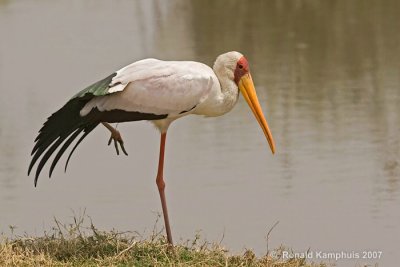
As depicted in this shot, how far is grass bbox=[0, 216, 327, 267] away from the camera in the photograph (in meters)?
6.77

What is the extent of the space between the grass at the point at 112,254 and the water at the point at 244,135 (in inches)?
43.2

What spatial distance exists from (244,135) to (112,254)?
4.34 metres

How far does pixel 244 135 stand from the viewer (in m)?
11.1

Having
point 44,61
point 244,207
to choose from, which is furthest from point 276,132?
point 44,61

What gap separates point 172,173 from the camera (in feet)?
33.0

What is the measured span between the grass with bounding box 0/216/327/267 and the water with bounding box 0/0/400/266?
1.10m

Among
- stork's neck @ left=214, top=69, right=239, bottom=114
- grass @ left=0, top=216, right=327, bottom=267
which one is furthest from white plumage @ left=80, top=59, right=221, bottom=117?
grass @ left=0, top=216, right=327, bottom=267

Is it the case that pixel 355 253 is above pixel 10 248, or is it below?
below

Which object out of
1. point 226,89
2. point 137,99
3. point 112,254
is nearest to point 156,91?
point 137,99

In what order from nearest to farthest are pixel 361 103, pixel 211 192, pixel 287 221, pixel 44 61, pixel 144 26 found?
pixel 287 221 → pixel 211 192 → pixel 361 103 → pixel 44 61 → pixel 144 26

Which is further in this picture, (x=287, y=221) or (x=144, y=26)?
(x=144, y=26)

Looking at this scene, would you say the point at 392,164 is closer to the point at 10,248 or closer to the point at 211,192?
the point at 211,192

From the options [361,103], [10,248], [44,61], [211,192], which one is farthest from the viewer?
[44,61]

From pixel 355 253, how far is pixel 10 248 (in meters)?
2.32
